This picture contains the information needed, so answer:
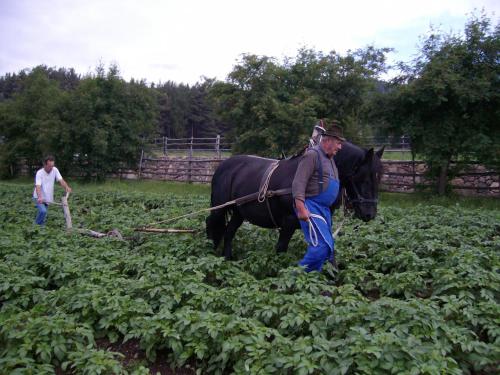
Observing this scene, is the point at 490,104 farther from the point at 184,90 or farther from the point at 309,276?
the point at 184,90

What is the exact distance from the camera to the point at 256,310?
4.29 meters

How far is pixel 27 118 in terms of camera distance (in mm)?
29594

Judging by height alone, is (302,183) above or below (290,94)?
below

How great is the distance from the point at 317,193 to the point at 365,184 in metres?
0.83

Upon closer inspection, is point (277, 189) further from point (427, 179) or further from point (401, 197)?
point (427, 179)

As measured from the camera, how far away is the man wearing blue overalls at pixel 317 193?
5.20 metres

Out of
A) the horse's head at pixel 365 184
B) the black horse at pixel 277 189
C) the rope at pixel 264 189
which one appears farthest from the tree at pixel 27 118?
the horse's head at pixel 365 184

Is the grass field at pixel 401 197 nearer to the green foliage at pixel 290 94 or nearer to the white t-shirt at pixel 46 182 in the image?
the green foliage at pixel 290 94

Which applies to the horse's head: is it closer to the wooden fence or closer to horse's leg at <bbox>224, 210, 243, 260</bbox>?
horse's leg at <bbox>224, 210, 243, 260</bbox>

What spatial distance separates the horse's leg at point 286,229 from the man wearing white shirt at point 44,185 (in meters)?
5.38

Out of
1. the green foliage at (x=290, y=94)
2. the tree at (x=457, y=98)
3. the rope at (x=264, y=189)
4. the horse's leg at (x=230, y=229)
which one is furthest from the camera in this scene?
the green foliage at (x=290, y=94)

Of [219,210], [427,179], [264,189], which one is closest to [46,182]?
[219,210]

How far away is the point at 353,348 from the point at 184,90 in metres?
67.0

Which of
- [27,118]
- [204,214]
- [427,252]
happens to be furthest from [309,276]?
[27,118]
